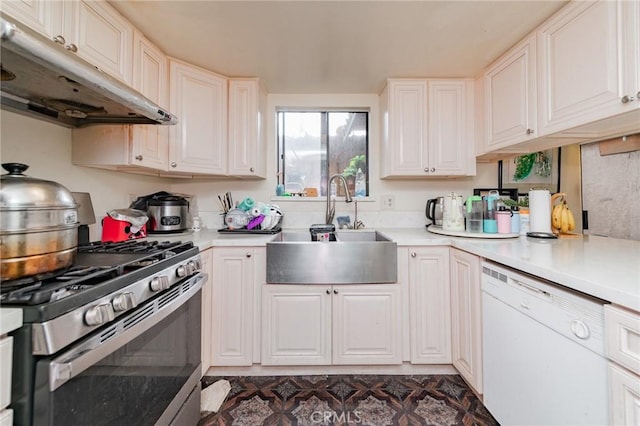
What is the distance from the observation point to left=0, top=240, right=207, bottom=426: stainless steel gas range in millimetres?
568

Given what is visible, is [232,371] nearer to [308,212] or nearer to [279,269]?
[279,269]

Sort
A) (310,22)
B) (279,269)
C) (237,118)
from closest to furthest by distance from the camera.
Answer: (310,22) → (279,269) → (237,118)

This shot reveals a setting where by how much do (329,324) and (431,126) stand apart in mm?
1644

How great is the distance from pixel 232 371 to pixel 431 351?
1.29 m

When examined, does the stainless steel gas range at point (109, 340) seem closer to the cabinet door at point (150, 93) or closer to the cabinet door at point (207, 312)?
the cabinet door at point (207, 312)

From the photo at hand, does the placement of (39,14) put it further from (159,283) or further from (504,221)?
(504,221)

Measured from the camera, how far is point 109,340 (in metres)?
0.70

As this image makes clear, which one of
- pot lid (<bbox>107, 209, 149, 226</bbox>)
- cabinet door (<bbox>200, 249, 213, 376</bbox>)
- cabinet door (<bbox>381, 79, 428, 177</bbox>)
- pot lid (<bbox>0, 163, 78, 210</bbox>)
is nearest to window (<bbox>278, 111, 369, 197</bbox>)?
cabinet door (<bbox>381, 79, 428, 177</bbox>)

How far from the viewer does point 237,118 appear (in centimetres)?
196

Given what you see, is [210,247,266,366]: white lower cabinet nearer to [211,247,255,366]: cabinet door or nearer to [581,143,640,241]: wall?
[211,247,255,366]: cabinet door

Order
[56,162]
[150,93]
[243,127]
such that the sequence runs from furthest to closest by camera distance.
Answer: [243,127] < [150,93] < [56,162]

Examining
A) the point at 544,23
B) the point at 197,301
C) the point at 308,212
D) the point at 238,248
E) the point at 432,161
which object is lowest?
the point at 197,301

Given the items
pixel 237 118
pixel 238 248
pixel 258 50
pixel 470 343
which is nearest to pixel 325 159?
pixel 237 118

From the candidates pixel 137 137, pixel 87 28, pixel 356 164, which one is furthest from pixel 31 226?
pixel 356 164
